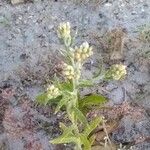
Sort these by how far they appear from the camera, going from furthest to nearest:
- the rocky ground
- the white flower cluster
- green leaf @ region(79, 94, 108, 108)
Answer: the rocky ground
green leaf @ region(79, 94, 108, 108)
the white flower cluster

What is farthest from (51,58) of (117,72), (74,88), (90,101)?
(117,72)

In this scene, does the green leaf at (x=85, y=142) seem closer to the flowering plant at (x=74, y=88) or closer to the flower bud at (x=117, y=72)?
→ the flowering plant at (x=74, y=88)

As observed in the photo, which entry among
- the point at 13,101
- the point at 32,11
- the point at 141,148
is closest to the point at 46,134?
the point at 13,101

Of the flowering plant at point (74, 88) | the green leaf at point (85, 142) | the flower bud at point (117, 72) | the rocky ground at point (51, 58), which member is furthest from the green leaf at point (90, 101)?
the rocky ground at point (51, 58)

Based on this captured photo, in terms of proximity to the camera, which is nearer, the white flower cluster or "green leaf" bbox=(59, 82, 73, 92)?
the white flower cluster

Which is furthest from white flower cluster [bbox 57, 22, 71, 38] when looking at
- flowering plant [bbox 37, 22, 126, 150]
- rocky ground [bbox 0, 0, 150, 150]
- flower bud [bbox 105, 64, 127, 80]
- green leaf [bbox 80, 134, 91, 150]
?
rocky ground [bbox 0, 0, 150, 150]

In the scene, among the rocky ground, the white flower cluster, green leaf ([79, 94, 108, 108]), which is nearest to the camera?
the white flower cluster

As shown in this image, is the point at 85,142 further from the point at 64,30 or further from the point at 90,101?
the point at 64,30

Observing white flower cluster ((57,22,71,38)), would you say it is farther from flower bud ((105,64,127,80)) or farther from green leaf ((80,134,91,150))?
green leaf ((80,134,91,150))

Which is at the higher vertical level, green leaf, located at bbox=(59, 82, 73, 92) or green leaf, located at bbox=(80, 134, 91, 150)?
green leaf, located at bbox=(59, 82, 73, 92)
